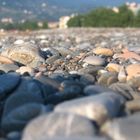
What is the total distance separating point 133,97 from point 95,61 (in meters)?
1.86

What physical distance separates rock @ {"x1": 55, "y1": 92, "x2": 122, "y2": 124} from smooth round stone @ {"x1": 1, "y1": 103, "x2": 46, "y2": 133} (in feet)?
0.81

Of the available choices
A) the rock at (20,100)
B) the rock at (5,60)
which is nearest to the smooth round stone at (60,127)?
the rock at (20,100)

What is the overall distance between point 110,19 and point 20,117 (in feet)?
142

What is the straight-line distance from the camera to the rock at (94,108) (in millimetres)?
2749

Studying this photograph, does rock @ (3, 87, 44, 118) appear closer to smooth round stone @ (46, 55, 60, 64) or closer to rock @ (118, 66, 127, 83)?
rock @ (118, 66, 127, 83)

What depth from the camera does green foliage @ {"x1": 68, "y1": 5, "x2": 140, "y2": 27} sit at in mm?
45219

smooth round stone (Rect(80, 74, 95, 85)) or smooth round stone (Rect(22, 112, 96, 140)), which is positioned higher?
smooth round stone (Rect(22, 112, 96, 140))

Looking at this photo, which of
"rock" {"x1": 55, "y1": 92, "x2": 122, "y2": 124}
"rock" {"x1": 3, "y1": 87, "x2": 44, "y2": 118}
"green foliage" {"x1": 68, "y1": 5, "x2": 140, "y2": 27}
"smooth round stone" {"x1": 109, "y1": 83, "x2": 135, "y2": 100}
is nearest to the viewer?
"rock" {"x1": 55, "y1": 92, "x2": 122, "y2": 124}

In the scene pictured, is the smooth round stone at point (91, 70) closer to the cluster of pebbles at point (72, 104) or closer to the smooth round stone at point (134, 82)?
the cluster of pebbles at point (72, 104)

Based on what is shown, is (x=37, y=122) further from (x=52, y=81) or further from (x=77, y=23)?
(x=77, y=23)

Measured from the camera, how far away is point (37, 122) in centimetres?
273

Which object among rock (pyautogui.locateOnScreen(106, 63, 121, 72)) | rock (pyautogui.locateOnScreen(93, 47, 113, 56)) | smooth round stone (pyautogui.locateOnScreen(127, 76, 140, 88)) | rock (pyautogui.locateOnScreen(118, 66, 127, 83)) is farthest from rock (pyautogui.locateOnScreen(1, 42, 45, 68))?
smooth round stone (pyautogui.locateOnScreen(127, 76, 140, 88))

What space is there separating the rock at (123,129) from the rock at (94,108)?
2.9 inches

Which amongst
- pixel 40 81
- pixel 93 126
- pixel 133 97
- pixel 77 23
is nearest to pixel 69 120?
pixel 93 126
